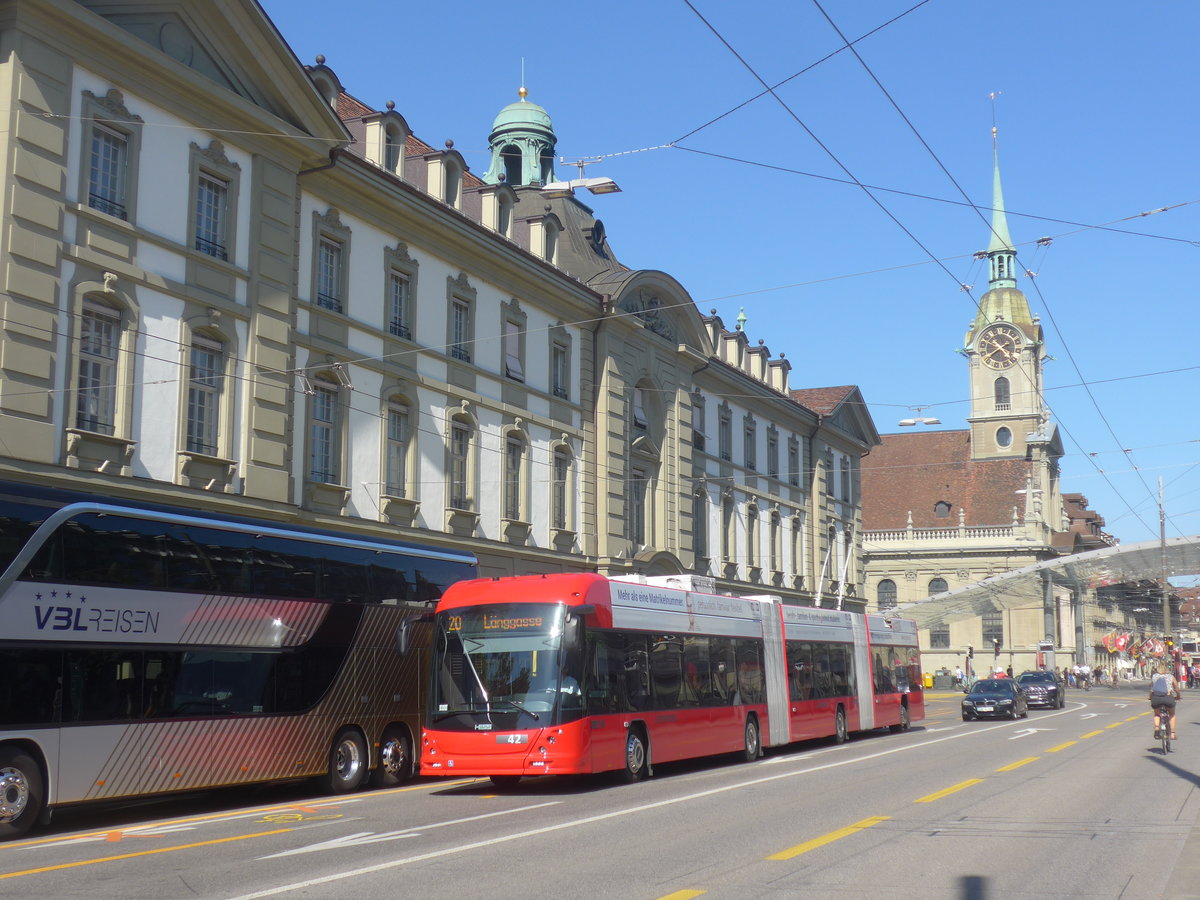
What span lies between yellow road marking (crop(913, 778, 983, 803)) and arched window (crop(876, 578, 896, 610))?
9230cm

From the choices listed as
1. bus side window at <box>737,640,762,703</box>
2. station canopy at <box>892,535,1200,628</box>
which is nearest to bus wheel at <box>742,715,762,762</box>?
bus side window at <box>737,640,762,703</box>

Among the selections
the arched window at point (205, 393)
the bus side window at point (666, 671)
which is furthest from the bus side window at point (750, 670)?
the arched window at point (205, 393)

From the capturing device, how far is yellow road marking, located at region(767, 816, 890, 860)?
11742 mm

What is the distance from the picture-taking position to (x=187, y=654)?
16.8m

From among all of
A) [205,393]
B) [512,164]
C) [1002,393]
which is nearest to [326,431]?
[205,393]

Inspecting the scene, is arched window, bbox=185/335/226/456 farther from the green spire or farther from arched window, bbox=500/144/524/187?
the green spire

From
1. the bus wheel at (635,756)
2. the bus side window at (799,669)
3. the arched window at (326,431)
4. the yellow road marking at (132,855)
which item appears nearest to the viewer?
the yellow road marking at (132,855)

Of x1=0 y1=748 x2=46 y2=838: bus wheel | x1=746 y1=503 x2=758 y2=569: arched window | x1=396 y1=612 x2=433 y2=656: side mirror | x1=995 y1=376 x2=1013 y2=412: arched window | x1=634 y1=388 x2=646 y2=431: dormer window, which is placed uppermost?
x1=995 y1=376 x2=1013 y2=412: arched window

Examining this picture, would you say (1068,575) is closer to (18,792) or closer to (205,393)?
(205,393)

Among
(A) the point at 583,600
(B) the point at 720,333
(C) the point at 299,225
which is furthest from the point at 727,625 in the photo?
(B) the point at 720,333

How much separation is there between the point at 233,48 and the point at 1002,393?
3927 inches

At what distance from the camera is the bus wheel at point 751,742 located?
25.2 meters

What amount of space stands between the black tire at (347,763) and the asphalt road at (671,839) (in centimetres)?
46

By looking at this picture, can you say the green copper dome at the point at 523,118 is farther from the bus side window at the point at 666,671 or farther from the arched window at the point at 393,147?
the bus side window at the point at 666,671
